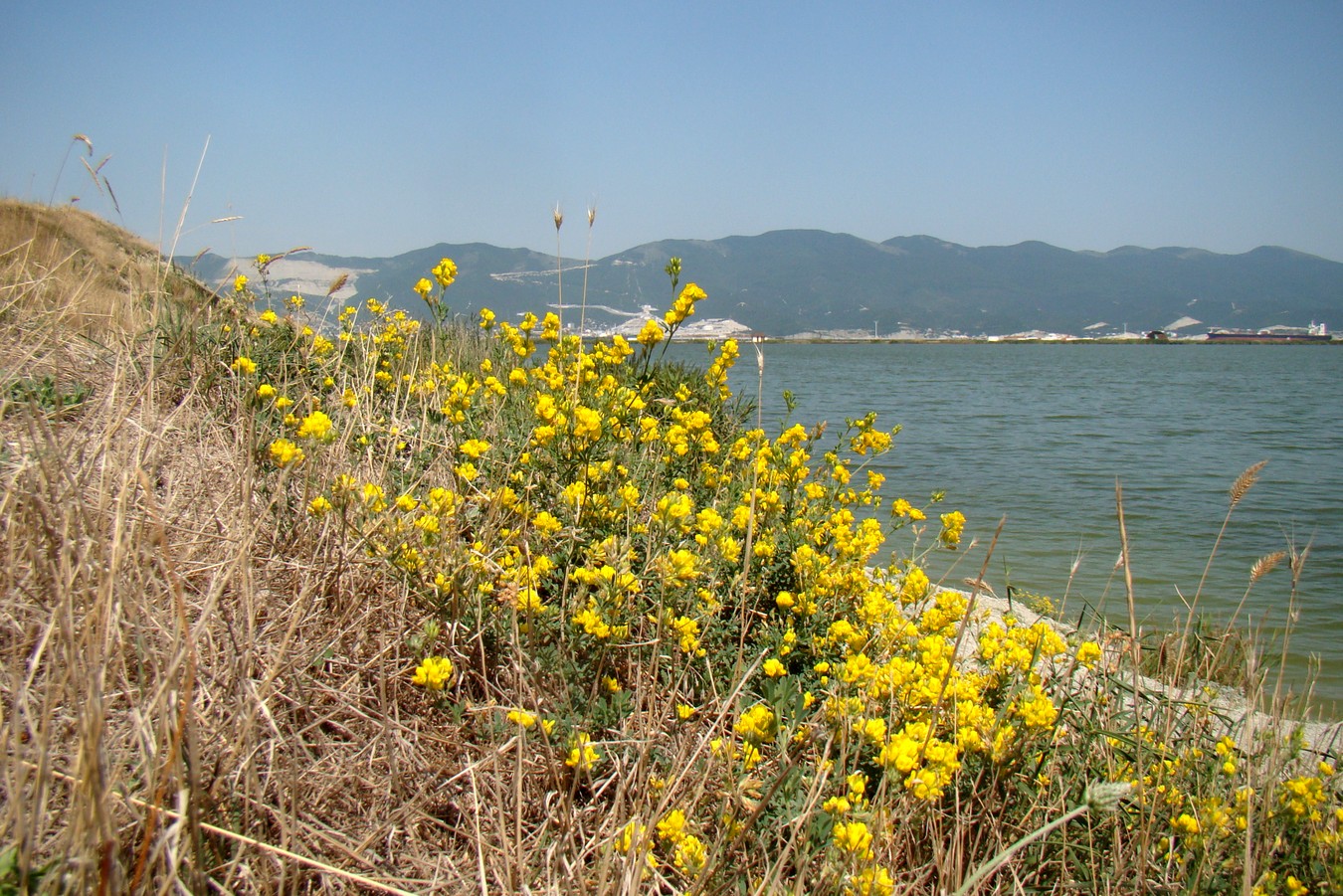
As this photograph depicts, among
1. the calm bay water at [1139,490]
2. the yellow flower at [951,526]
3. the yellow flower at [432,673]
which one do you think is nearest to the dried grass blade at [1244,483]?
the calm bay water at [1139,490]

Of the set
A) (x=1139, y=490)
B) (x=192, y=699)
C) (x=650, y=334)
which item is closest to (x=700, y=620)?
(x=650, y=334)

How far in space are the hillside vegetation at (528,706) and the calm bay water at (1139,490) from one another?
0.66 m

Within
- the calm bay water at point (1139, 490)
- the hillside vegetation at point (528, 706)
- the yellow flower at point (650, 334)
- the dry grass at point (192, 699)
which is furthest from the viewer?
the calm bay water at point (1139, 490)

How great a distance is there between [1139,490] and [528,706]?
11860mm

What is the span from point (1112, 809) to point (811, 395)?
24.9 m

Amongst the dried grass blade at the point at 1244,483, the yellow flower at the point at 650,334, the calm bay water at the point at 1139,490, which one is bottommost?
the calm bay water at the point at 1139,490

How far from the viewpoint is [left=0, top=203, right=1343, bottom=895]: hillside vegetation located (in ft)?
5.18

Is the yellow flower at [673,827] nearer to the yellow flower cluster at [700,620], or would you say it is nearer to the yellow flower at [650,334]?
the yellow flower cluster at [700,620]

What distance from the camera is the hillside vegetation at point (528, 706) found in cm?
158

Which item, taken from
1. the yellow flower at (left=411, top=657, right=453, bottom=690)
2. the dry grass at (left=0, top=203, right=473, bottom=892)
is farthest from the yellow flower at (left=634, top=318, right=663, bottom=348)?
the yellow flower at (left=411, top=657, right=453, bottom=690)

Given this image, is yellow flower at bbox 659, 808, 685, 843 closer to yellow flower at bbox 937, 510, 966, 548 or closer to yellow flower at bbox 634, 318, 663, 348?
yellow flower at bbox 634, 318, 663, 348

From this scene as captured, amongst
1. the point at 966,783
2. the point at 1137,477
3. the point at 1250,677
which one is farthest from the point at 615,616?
the point at 1137,477

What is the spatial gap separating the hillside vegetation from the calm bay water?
665 mm

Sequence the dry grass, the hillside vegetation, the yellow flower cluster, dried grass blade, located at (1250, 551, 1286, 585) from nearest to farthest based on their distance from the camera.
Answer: the dry grass
the hillside vegetation
the yellow flower cluster
dried grass blade, located at (1250, 551, 1286, 585)
